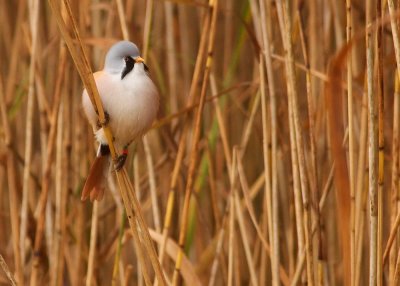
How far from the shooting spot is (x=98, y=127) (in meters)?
1.22

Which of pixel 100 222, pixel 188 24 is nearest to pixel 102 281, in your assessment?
pixel 100 222

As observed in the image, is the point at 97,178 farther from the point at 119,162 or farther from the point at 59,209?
the point at 59,209

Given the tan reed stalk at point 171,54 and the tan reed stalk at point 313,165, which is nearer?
the tan reed stalk at point 313,165

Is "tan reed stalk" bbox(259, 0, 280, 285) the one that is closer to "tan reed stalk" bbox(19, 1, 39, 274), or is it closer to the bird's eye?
the bird's eye

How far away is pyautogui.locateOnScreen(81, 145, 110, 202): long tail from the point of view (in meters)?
1.28

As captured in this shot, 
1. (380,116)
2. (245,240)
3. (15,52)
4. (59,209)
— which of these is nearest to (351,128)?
(380,116)

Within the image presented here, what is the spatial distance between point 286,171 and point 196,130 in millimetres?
631

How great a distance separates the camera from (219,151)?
187 centimetres

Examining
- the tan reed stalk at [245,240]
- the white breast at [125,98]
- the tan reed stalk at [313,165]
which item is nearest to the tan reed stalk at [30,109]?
the white breast at [125,98]

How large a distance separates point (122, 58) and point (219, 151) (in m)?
0.74

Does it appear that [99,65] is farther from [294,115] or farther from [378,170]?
[378,170]

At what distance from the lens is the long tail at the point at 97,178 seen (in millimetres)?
1279

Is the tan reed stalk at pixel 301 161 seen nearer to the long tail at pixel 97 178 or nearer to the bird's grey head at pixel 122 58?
the bird's grey head at pixel 122 58

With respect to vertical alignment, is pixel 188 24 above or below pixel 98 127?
above
